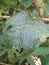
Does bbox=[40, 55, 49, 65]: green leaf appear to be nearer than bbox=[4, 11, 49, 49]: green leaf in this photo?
No

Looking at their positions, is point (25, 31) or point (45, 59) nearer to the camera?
point (25, 31)

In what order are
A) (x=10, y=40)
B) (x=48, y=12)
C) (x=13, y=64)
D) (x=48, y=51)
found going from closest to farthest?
(x=10, y=40)
(x=48, y=12)
(x=48, y=51)
(x=13, y=64)

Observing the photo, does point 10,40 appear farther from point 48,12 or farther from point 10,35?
point 48,12

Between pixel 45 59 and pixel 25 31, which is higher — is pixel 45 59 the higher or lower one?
the lower one

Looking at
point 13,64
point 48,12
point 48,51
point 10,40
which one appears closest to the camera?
point 10,40

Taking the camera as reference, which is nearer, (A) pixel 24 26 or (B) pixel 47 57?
(A) pixel 24 26

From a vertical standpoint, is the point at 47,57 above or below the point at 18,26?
below

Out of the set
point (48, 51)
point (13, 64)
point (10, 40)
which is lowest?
point (13, 64)

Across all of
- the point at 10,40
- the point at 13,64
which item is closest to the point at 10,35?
the point at 10,40

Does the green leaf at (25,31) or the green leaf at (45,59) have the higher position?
the green leaf at (25,31)

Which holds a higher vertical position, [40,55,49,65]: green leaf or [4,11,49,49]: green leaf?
[4,11,49,49]: green leaf

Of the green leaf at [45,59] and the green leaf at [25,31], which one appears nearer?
the green leaf at [25,31]
